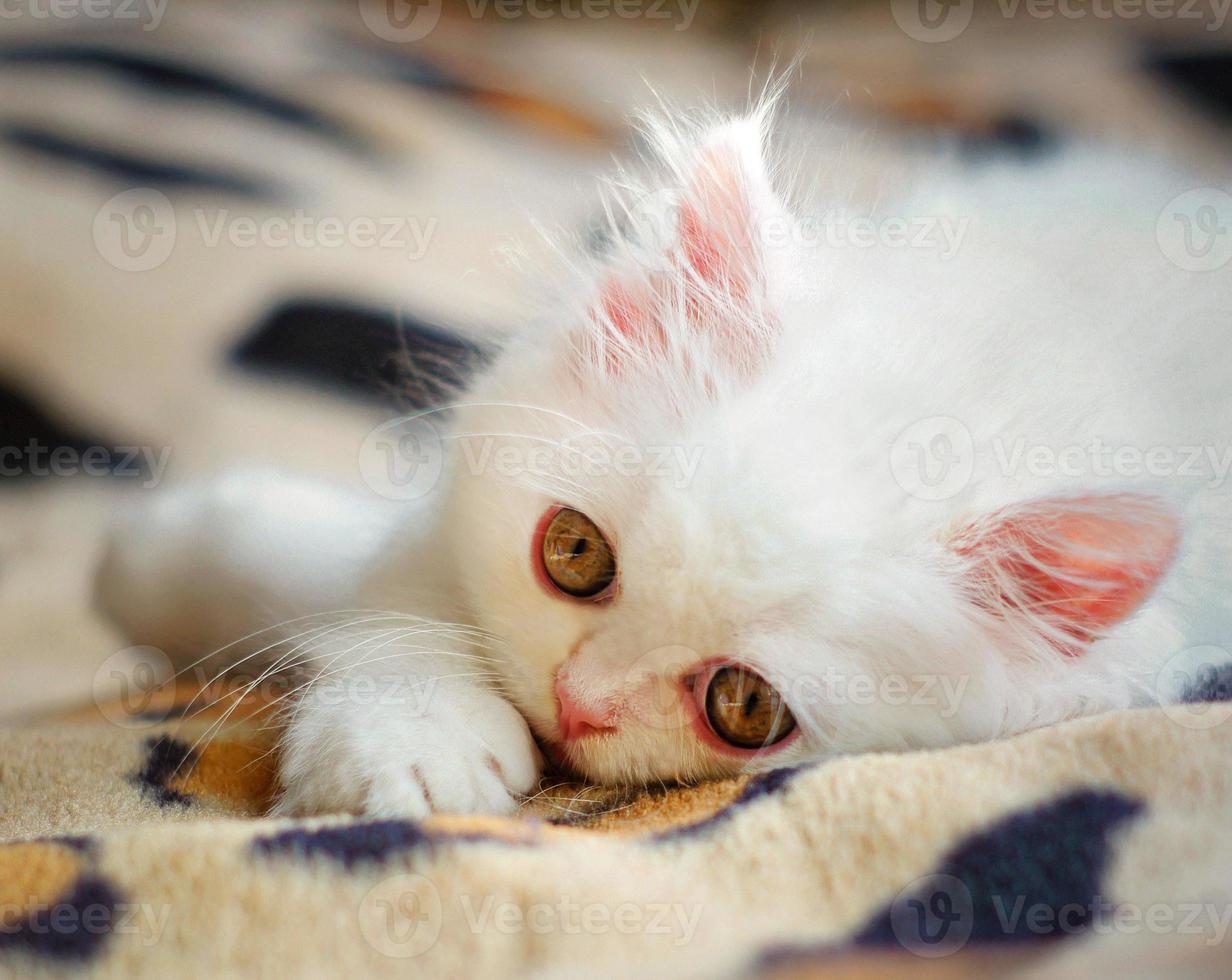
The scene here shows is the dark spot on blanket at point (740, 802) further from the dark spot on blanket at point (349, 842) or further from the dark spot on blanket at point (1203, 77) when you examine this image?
the dark spot on blanket at point (1203, 77)

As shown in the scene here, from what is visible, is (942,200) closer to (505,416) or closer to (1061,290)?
(1061,290)

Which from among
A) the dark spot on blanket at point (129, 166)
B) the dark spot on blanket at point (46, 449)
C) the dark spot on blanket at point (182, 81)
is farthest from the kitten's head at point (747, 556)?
the dark spot on blanket at point (182, 81)

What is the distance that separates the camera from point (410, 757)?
1.05 m

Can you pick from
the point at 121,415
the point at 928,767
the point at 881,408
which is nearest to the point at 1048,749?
the point at 928,767

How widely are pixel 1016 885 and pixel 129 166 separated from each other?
7.09 feet

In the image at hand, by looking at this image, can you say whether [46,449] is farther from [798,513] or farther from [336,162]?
[798,513]

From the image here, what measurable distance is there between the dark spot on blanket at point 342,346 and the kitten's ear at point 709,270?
2.87ft

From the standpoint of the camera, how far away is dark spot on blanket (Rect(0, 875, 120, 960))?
73cm

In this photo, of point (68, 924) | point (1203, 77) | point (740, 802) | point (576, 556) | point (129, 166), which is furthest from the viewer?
point (1203, 77)

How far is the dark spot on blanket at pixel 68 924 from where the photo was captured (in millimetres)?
731

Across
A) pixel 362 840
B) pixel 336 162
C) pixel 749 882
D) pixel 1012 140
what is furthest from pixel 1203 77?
pixel 362 840

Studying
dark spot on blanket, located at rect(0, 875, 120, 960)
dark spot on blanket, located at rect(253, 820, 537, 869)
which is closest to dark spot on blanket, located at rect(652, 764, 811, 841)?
dark spot on blanket, located at rect(253, 820, 537, 869)

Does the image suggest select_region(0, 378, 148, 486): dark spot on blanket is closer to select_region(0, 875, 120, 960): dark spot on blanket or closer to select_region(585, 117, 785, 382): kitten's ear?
select_region(585, 117, 785, 382): kitten's ear

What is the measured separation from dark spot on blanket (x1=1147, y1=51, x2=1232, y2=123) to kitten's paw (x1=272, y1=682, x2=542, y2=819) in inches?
84.0
